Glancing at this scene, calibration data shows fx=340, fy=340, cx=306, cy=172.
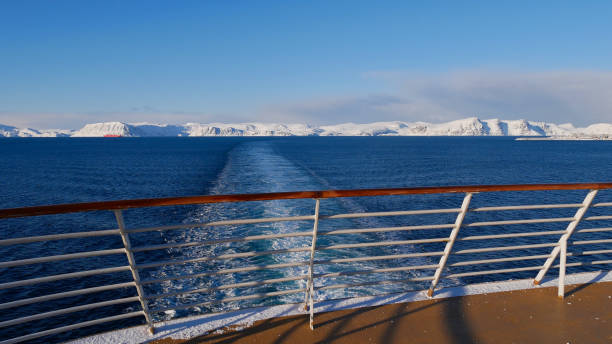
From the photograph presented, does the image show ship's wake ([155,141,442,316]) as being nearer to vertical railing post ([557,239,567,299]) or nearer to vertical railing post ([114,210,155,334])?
vertical railing post ([114,210,155,334])

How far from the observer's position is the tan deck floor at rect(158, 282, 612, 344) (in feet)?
9.64

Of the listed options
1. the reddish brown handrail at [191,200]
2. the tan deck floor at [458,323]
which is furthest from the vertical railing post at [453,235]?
the tan deck floor at [458,323]

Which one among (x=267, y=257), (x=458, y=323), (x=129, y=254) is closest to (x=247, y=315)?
(x=129, y=254)

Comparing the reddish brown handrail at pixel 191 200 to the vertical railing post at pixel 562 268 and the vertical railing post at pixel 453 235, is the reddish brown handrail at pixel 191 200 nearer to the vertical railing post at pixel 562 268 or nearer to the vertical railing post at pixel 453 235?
the vertical railing post at pixel 453 235

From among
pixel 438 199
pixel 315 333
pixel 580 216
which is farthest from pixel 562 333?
pixel 438 199

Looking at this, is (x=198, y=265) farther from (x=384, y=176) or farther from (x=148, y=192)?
(x=384, y=176)

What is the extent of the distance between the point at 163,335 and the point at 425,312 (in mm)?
2445

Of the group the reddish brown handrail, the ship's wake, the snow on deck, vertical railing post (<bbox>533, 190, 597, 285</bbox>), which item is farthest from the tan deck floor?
the reddish brown handrail

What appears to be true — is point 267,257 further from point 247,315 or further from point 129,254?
point 129,254

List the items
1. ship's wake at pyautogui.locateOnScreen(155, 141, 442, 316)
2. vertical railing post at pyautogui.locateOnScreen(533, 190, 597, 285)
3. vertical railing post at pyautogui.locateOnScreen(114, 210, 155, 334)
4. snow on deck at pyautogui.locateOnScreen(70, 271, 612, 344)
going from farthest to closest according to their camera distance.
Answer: ship's wake at pyautogui.locateOnScreen(155, 141, 442, 316) → vertical railing post at pyautogui.locateOnScreen(533, 190, 597, 285) → snow on deck at pyautogui.locateOnScreen(70, 271, 612, 344) → vertical railing post at pyautogui.locateOnScreen(114, 210, 155, 334)

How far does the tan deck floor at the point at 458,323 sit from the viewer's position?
2938 millimetres

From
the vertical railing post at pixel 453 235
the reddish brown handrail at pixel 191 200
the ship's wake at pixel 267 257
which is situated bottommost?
the ship's wake at pixel 267 257

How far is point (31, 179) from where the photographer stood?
1318 inches

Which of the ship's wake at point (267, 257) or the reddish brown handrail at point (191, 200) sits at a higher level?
the reddish brown handrail at point (191, 200)
